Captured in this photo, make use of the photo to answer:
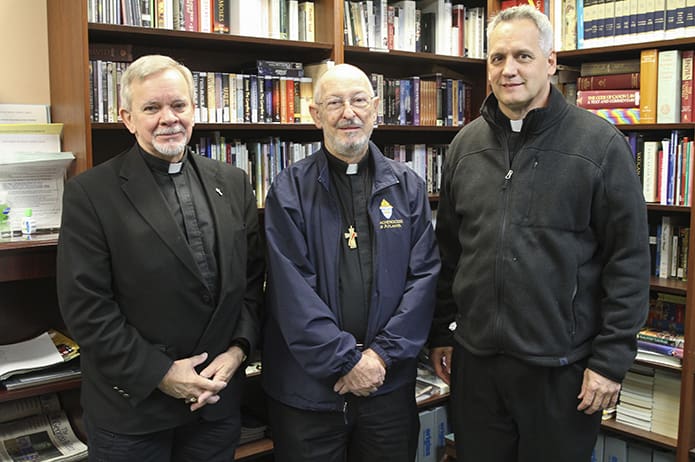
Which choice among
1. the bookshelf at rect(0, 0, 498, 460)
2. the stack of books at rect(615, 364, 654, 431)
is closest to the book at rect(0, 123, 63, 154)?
the bookshelf at rect(0, 0, 498, 460)

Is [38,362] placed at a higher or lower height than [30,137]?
lower

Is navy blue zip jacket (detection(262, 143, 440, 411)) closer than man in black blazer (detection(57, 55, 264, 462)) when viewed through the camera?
No

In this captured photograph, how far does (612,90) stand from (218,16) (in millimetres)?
1693

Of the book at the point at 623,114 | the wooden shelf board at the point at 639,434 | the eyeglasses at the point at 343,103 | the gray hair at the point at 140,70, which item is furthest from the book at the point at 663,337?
the gray hair at the point at 140,70

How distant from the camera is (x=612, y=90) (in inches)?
120

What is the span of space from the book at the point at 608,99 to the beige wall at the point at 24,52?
7.29 feet

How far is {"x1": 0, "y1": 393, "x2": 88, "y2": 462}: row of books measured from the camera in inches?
93.9

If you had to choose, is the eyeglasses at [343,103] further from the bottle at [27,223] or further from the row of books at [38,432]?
the row of books at [38,432]

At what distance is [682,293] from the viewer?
288 centimetres

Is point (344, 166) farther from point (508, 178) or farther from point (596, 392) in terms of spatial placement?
point (596, 392)

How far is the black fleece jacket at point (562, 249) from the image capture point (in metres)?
1.90

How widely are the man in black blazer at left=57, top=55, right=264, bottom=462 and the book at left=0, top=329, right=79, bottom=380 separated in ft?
1.40

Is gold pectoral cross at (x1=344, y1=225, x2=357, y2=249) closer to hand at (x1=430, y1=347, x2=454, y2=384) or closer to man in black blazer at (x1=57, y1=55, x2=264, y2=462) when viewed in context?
man in black blazer at (x1=57, y1=55, x2=264, y2=462)

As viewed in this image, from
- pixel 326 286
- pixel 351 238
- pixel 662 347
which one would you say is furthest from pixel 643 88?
pixel 326 286
